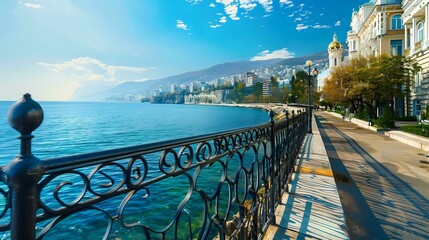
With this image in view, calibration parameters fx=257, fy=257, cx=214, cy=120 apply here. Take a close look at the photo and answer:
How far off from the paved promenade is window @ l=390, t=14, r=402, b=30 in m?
25.4

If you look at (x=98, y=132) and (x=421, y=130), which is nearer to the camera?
(x=421, y=130)

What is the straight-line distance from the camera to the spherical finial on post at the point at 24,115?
79 cm

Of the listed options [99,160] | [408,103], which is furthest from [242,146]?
[408,103]

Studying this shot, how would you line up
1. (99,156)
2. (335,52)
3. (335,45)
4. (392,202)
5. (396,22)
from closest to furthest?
1. (99,156)
2. (392,202)
3. (396,22)
4. (335,52)
5. (335,45)

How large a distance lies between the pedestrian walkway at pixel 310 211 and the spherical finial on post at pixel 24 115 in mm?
2616

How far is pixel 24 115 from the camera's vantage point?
0.80m

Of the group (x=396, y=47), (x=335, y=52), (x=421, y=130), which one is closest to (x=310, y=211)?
(x=421, y=130)

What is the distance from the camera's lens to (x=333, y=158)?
816cm

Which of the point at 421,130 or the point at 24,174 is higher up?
the point at 24,174

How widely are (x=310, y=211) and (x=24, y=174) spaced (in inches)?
138

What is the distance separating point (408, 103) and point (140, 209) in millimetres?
24824

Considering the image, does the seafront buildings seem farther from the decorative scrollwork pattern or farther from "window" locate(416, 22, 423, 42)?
the decorative scrollwork pattern

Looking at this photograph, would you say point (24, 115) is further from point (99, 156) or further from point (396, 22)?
point (396, 22)

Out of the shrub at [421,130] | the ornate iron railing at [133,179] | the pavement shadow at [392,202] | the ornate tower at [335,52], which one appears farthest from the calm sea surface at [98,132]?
the ornate tower at [335,52]
